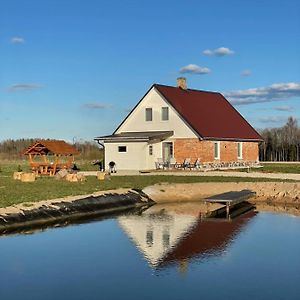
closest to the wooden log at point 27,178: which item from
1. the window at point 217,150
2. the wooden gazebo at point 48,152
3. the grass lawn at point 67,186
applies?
the grass lawn at point 67,186

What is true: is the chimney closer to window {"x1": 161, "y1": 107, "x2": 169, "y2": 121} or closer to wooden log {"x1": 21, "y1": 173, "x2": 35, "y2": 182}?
window {"x1": 161, "y1": 107, "x2": 169, "y2": 121}

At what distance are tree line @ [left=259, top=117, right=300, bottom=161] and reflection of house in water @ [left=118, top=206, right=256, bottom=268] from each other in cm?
3324

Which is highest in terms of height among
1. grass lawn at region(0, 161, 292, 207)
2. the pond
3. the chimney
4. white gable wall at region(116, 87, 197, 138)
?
the chimney

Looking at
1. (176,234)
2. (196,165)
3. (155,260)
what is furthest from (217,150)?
(155,260)

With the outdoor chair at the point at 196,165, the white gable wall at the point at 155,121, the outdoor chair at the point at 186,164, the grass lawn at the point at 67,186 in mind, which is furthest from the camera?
the white gable wall at the point at 155,121

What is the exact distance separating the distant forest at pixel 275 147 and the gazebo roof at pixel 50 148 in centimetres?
1136

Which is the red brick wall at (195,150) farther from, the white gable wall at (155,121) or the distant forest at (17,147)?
the distant forest at (17,147)

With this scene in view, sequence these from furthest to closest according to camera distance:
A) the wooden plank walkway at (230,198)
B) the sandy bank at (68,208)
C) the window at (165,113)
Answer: the window at (165,113)
the wooden plank walkway at (230,198)
the sandy bank at (68,208)

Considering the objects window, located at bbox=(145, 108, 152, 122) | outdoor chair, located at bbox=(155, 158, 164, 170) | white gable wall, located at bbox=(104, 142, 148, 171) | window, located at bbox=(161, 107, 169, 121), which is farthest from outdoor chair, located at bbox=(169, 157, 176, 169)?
window, located at bbox=(145, 108, 152, 122)

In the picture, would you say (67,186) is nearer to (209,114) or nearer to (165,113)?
(165,113)

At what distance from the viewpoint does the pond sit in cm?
994

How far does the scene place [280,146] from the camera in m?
56.8

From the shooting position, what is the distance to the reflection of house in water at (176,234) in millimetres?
13016

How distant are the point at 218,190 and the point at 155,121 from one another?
12760 millimetres
